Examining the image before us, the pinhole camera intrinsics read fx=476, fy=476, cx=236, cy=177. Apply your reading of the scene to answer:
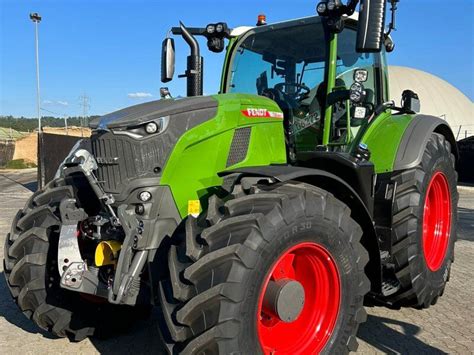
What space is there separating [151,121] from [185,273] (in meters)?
0.98

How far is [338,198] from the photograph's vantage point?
10.5 ft

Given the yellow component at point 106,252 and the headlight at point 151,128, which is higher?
the headlight at point 151,128

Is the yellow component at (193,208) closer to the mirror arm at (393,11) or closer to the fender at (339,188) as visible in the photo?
the fender at (339,188)

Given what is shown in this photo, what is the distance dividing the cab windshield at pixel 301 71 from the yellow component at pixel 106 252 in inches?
66.3

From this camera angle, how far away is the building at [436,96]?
53125mm

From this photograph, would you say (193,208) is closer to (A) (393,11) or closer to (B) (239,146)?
(B) (239,146)

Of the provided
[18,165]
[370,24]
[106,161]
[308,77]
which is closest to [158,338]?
[106,161]

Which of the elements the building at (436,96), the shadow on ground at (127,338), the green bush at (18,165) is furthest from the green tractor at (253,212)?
the building at (436,96)

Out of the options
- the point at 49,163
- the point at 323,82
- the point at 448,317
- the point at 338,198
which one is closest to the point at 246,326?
the point at 338,198

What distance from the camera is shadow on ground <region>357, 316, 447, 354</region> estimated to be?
340 centimetres

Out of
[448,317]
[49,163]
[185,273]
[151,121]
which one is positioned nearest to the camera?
[185,273]

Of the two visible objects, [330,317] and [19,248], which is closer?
[330,317]

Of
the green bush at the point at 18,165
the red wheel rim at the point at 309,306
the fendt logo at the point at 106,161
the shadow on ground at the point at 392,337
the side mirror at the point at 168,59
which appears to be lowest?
the green bush at the point at 18,165

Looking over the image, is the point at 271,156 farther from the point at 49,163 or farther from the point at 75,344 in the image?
the point at 49,163
